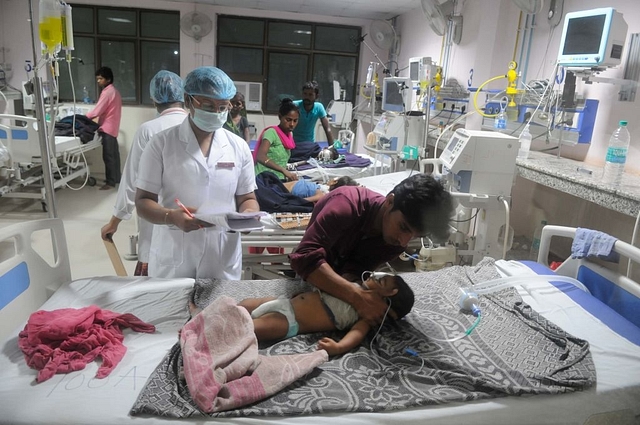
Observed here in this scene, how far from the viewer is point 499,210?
2973 millimetres

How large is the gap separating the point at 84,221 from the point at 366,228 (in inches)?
158

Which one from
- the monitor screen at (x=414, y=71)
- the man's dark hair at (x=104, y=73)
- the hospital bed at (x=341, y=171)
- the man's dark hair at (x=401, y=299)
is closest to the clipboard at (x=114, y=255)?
the man's dark hair at (x=401, y=299)

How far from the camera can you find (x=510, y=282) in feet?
7.10

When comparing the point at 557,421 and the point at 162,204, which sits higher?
the point at 162,204

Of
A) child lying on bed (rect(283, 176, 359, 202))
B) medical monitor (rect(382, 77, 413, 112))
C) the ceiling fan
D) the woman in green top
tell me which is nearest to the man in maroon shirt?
child lying on bed (rect(283, 176, 359, 202))

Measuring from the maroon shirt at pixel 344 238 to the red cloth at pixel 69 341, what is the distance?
667mm

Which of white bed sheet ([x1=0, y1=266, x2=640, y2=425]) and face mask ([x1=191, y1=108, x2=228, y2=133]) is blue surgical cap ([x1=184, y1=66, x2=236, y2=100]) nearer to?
face mask ([x1=191, y1=108, x2=228, y2=133])

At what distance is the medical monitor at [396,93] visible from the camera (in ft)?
15.3

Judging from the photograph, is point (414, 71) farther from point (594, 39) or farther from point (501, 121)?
point (594, 39)

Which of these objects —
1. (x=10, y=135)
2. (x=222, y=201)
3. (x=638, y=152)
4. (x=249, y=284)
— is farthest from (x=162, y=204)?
(x=10, y=135)

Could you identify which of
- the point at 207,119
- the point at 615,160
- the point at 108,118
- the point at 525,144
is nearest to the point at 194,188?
Result: the point at 207,119

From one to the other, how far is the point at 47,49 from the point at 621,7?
136 inches

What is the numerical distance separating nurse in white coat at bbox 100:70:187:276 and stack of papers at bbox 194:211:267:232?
820 millimetres

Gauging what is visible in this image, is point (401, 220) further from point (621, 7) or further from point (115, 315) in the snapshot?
point (621, 7)
